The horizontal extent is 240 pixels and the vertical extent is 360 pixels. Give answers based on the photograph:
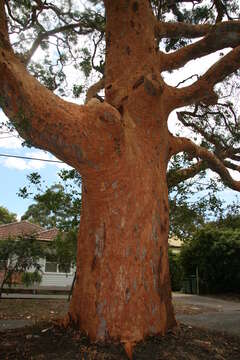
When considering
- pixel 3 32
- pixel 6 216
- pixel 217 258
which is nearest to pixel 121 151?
pixel 3 32

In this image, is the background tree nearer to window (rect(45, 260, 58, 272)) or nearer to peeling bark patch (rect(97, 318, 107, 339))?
peeling bark patch (rect(97, 318, 107, 339))

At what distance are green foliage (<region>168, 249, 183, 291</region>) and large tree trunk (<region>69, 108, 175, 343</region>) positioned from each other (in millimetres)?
15903

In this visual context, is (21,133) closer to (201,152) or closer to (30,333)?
(30,333)

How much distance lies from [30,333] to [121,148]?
2.95 meters

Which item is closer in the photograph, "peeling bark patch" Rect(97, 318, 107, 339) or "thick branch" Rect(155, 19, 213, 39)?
"peeling bark patch" Rect(97, 318, 107, 339)

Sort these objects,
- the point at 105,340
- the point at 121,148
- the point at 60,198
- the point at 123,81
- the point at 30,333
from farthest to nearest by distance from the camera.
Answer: the point at 60,198
the point at 123,81
the point at 30,333
the point at 121,148
the point at 105,340

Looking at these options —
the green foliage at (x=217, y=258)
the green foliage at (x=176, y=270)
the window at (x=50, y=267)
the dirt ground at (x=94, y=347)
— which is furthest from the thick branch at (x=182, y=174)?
the window at (x=50, y=267)

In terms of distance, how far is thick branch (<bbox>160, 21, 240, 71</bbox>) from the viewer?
216 inches

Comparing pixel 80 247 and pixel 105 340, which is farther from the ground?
pixel 80 247

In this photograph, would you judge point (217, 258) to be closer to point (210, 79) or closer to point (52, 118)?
point (210, 79)

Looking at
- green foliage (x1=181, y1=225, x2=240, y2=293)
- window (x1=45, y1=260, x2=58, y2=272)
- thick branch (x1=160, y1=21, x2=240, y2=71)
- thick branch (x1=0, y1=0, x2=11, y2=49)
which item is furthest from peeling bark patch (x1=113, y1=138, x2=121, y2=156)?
window (x1=45, y1=260, x2=58, y2=272)

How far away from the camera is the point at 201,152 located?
6727 millimetres

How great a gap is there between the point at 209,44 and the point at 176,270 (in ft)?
55.7

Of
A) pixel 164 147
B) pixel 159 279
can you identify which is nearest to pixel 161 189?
pixel 164 147
